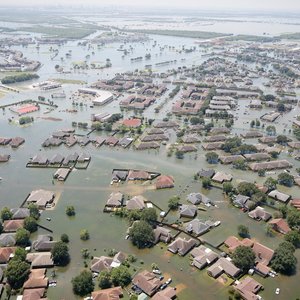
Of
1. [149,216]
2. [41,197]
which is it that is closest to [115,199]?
[149,216]

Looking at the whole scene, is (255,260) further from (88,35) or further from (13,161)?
(88,35)

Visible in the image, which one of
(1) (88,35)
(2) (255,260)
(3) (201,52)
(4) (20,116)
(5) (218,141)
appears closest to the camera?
(2) (255,260)

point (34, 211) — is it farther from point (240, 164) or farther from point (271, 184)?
point (271, 184)

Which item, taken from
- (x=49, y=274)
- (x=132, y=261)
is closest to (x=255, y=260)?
(x=132, y=261)

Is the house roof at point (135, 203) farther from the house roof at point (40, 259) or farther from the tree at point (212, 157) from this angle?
the tree at point (212, 157)

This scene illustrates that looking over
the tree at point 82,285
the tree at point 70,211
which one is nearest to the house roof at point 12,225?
the tree at point 70,211

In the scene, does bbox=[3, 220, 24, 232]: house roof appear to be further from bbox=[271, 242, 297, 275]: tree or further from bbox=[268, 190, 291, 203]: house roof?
bbox=[268, 190, 291, 203]: house roof
